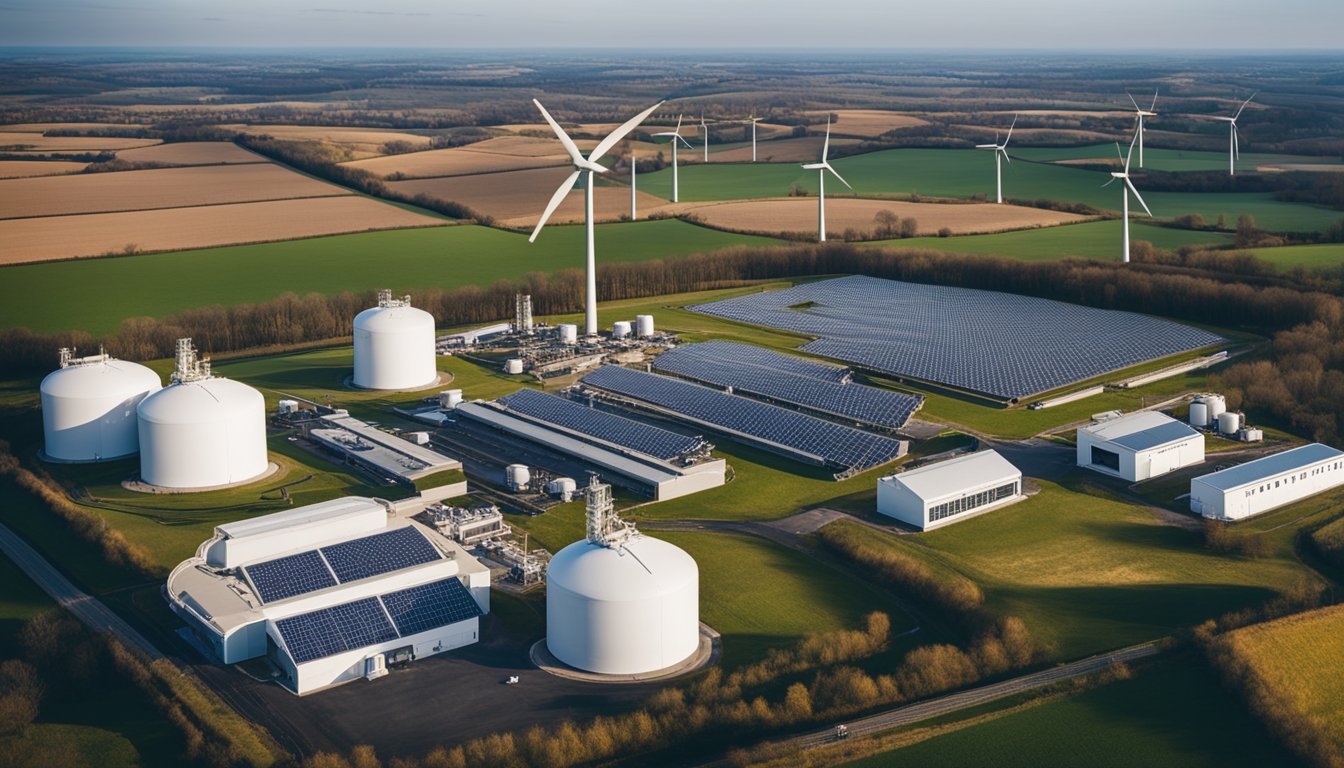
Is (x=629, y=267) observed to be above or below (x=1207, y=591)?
above

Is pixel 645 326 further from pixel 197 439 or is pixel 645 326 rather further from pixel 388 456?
pixel 197 439

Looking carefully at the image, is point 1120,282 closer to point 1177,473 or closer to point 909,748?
point 1177,473

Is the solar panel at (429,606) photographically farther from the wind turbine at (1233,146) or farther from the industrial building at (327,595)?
the wind turbine at (1233,146)

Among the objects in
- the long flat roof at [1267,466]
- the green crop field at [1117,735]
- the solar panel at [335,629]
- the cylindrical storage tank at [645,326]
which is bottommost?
the green crop field at [1117,735]

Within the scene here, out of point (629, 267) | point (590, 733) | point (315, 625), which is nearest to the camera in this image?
point (590, 733)

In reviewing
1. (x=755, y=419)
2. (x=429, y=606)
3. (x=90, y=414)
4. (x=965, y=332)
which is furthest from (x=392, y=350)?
(x=965, y=332)

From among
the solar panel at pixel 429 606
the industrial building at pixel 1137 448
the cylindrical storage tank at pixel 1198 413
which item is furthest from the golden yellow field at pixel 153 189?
the cylindrical storage tank at pixel 1198 413

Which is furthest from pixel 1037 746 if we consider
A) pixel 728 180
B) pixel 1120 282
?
pixel 728 180
